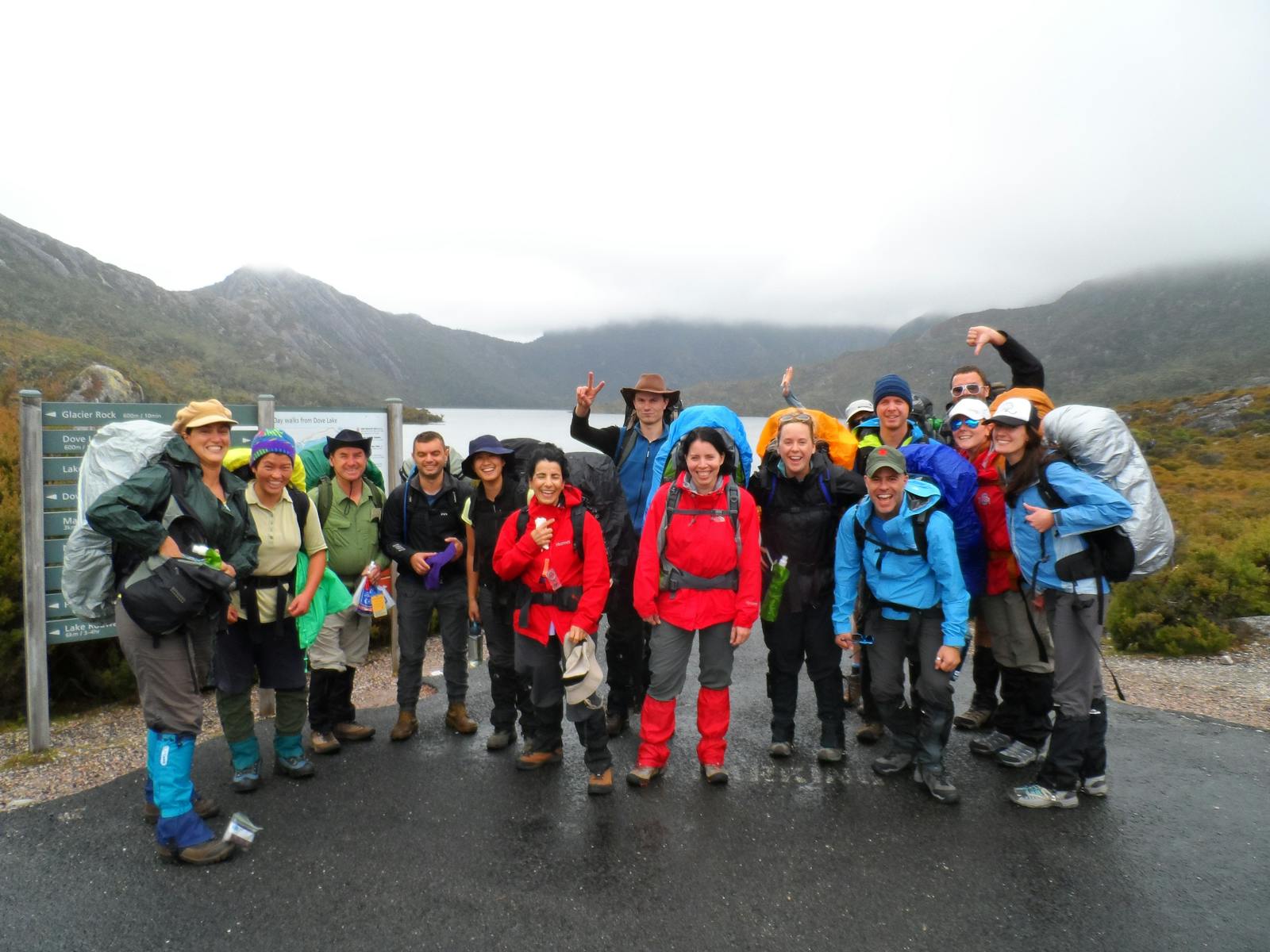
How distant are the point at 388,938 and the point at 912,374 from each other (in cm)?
12572

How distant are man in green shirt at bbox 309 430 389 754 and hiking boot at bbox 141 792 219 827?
2.69 feet

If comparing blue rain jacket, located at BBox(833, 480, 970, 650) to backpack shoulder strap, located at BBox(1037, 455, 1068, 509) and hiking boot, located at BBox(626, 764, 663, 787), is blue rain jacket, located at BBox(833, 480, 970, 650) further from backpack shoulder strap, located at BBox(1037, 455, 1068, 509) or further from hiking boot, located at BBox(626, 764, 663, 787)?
hiking boot, located at BBox(626, 764, 663, 787)

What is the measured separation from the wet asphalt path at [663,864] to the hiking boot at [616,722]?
0.43 m

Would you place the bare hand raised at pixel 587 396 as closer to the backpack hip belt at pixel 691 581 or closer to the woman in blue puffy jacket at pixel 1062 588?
the backpack hip belt at pixel 691 581

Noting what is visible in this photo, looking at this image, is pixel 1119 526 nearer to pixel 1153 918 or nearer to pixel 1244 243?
pixel 1153 918

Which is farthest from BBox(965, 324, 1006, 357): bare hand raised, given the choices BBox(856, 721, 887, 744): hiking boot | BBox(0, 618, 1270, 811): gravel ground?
BBox(0, 618, 1270, 811): gravel ground

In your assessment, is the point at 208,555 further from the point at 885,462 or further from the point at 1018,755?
the point at 1018,755

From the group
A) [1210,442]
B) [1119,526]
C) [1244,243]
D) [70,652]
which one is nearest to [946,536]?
[1119,526]

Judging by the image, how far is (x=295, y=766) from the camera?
4340 millimetres

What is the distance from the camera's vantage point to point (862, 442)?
17.4 ft

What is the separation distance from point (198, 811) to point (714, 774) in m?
2.93

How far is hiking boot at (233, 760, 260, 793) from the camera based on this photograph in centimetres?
417

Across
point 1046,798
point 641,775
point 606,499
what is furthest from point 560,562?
point 1046,798

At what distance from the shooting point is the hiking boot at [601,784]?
4.15 m
